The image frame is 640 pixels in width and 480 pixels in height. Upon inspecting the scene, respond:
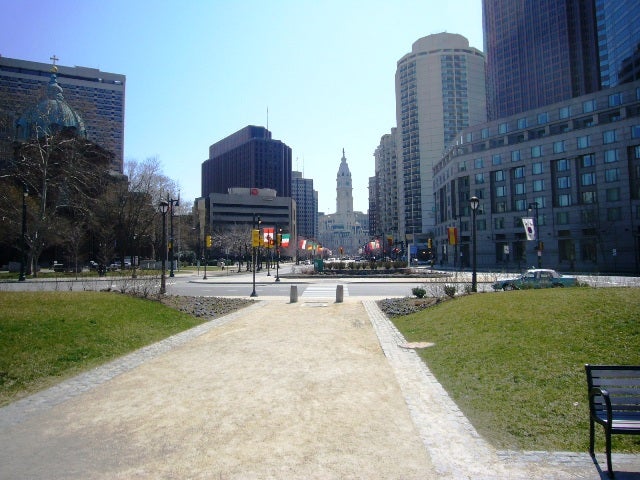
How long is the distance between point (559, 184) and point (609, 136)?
942 centimetres

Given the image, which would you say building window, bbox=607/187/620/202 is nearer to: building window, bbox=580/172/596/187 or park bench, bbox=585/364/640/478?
building window, bbox=580/172/596/187

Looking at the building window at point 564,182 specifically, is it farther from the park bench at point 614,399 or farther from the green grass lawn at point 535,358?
the park bench at point 614,399

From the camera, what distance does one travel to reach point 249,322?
15.3 metres

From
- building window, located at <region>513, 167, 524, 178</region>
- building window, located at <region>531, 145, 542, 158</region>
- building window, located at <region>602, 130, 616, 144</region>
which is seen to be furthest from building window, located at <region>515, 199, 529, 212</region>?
building window, located at <region>602, 130, 616, 144</region>

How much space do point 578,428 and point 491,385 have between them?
1.84 meters

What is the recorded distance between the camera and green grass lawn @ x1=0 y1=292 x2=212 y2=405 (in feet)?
28.1

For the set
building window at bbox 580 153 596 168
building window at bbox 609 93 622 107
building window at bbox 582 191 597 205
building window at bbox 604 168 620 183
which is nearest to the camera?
building window at bbox 604 168 620 183

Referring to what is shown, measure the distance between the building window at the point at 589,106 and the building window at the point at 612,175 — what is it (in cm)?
949

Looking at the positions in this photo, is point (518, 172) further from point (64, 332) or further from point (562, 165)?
point (64, 332)

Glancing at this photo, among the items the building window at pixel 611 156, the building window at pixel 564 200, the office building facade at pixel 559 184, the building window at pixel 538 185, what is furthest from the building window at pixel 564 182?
the building window at pixel 611 156

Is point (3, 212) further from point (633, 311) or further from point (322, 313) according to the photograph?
point (633, 311)

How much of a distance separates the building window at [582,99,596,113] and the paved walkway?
68921 millimetres

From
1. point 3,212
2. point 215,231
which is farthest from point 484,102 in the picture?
→ point 3,212

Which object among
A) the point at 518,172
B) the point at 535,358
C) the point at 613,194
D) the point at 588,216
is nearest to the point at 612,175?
the point at 613,194
